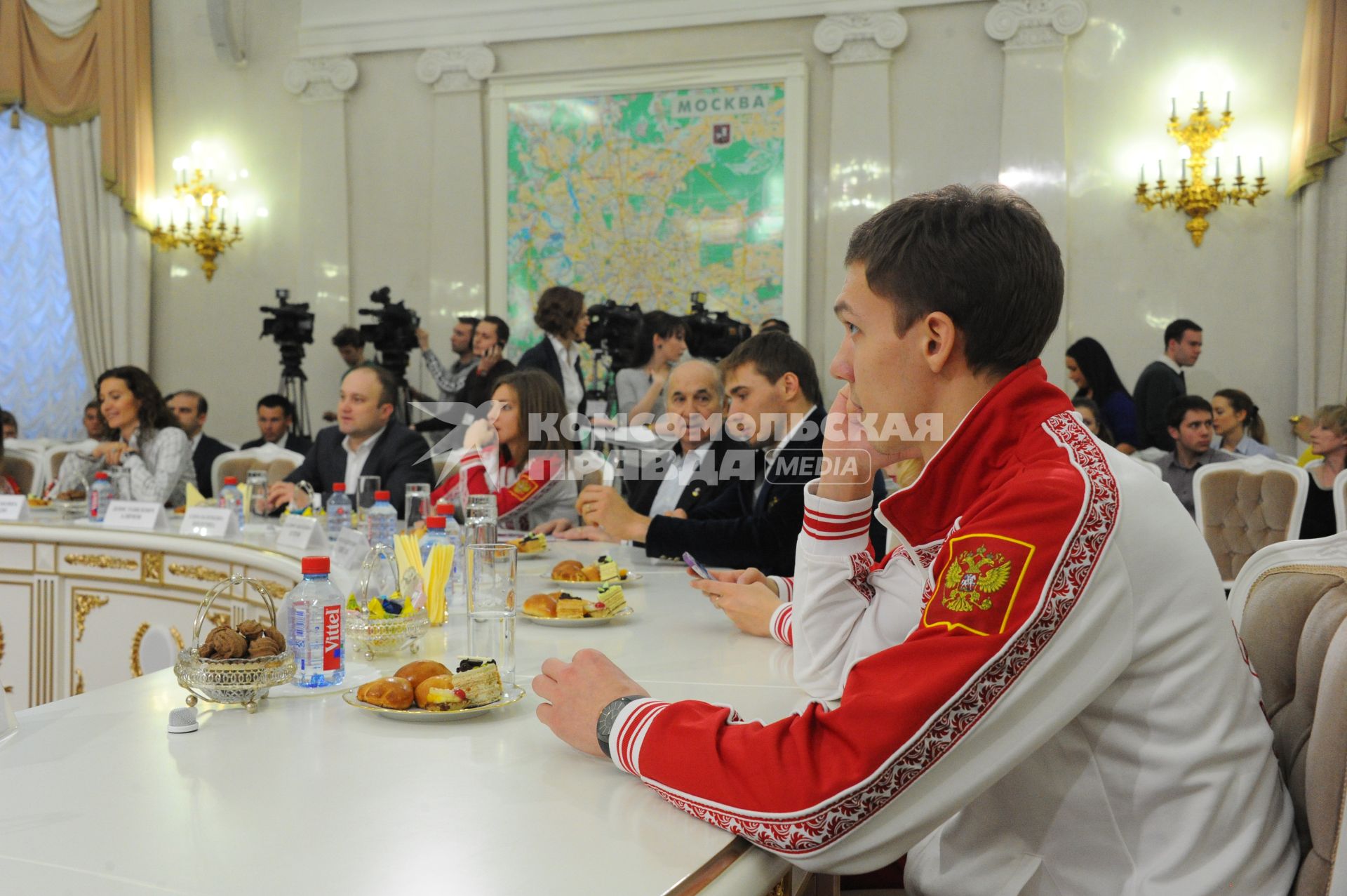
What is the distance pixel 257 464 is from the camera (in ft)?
15.2

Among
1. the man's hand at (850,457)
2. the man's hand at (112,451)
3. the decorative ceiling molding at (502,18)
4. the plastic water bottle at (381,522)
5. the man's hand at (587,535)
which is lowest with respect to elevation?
the man's hand at (587,535)

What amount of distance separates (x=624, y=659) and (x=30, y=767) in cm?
79

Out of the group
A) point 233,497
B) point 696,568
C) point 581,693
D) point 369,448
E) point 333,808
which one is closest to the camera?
point 333,808

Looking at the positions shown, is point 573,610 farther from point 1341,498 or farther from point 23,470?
point 23,470

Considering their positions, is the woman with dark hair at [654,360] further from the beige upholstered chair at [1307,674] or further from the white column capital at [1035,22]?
the beige upholstered chair at [1307,674]

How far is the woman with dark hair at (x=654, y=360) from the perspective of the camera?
502 cm

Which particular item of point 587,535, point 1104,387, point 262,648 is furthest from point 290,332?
point 262,648

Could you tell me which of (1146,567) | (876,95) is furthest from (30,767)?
(876,95)

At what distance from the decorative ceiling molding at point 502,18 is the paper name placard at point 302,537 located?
4460mm

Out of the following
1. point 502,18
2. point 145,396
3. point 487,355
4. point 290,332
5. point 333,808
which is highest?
point 502,18

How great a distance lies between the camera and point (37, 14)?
7.04 meters

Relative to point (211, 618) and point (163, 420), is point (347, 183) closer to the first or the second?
point (163, 420)

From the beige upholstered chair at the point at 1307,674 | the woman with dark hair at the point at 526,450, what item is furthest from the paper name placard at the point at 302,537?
the beige upholstered chair at the point at 1307,674

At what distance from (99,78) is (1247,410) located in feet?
24.2
